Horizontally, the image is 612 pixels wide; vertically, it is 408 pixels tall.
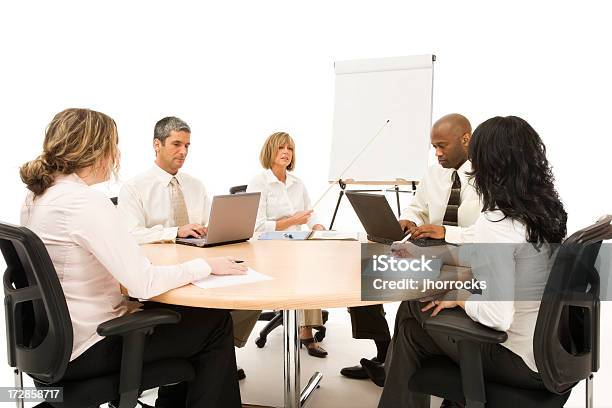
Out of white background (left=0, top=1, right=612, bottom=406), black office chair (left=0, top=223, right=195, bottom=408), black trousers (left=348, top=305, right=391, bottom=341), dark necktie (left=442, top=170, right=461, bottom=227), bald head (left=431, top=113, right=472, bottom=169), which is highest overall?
white background (left=0, top=1, right=612, bottom=406)

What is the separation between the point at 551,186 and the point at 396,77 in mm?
3158

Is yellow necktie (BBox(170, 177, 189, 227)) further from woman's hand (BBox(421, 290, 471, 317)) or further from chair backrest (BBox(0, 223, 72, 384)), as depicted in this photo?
woman's hand (BBox(421, 290, 471, 317))

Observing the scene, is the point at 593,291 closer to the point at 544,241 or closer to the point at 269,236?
the point at 544,241

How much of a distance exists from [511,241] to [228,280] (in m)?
0.99

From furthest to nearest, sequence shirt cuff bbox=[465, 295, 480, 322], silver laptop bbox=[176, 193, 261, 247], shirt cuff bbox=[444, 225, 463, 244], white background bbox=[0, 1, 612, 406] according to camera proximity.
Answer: white background bbox=[0, 1, 612, 406], shirt cuff bbox=[444, 225, 463, 244], silver laptop bbox=[176, 193, 261, 247], shirt cuff bbox=[465, 295, 480, 322]

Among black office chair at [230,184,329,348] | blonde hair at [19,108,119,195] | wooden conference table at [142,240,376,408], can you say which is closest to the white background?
black office chair at [230,184,329,348]

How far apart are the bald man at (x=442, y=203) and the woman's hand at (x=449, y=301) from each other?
0.96 m

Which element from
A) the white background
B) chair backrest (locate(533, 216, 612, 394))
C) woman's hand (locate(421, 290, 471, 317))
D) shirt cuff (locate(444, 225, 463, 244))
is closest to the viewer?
chair backrest (locate(533, 216, 612, 394))

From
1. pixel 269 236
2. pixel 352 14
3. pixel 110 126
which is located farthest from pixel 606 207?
pixel 110 126

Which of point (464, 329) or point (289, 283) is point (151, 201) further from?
point (464, 329)

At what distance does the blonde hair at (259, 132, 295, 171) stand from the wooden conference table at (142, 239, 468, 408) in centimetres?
104

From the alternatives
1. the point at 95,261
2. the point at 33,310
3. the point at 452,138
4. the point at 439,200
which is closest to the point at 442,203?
the point at 439,200

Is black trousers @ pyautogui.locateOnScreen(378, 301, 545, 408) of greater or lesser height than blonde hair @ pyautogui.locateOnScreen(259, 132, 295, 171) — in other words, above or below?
below

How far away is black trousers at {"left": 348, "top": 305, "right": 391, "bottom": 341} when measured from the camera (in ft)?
10.7
